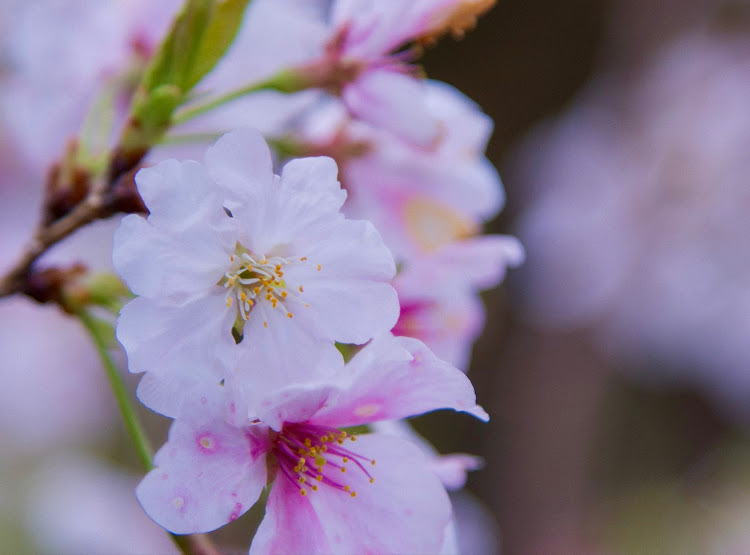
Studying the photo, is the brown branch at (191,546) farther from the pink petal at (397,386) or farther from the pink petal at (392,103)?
the pink petal at (392,103)

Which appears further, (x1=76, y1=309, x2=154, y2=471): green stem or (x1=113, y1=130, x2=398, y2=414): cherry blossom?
(x1=76, y1=309, x2=154, y2=471): green stem

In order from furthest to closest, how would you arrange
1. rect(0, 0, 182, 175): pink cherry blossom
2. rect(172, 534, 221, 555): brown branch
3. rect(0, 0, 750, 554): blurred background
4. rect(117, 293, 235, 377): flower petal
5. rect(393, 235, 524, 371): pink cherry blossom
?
rect(0, 0, 750, 554): blurred background
rect(0, 0, 182, 175): pink cherry blossom
rect(393, 235, 524, 371): pink cherry blossom
rect(172, 534, 221, 555): brown branch
rect(117, 293, 235, 377): flower petal

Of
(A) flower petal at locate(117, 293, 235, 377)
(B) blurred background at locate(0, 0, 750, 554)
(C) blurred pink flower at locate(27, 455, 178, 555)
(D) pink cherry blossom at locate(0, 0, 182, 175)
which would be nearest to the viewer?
(A) flower petal at locate(117, 293, 235, 377)

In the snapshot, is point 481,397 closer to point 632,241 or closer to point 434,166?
point 632,241

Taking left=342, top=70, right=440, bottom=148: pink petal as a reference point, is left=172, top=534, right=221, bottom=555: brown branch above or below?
below

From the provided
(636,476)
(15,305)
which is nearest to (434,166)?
(15,305)

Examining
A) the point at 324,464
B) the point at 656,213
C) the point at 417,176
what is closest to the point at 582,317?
the point at 656,213

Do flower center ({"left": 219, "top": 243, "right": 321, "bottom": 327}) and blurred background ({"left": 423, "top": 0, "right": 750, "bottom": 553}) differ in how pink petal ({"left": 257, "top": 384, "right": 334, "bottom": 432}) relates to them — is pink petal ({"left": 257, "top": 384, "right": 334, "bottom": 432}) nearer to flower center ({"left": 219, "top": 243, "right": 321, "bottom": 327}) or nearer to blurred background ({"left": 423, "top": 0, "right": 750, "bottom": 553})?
flower center ({"left": 219, "top": 243, "right": 321, "bottom": 327})

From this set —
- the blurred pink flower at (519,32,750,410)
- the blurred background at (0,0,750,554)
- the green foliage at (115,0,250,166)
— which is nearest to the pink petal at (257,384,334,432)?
the green foliage at (115,0,250,166)
